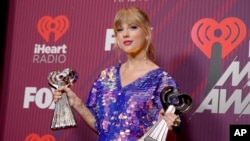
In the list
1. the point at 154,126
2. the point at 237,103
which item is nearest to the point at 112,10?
the point at 237,103

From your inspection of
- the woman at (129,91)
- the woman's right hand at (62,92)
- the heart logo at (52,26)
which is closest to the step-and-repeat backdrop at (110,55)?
the heart logo at (52,26)

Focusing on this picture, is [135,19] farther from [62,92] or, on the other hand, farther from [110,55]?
[110,55]

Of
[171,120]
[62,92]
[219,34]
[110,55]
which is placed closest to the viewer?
[171,120]

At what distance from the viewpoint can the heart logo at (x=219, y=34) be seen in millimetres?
1580

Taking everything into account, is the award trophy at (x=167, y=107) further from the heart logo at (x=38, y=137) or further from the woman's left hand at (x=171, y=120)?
the heart logo at (x=38, y=137)

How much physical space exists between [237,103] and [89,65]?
540 millimetres

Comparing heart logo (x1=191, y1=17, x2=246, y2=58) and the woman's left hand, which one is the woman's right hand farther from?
heart logo (x1=191, y1=17, x2=246, y2=58)

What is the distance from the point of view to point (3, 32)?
1.93m

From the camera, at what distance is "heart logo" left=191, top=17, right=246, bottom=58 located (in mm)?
1580

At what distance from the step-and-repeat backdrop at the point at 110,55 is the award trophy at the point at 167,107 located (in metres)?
0.37

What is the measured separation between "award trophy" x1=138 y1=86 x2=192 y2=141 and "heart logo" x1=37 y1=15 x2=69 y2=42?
2.33 feet

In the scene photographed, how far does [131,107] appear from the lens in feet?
4.23

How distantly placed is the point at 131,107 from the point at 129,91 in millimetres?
45

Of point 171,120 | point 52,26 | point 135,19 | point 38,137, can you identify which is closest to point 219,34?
point 135,19
